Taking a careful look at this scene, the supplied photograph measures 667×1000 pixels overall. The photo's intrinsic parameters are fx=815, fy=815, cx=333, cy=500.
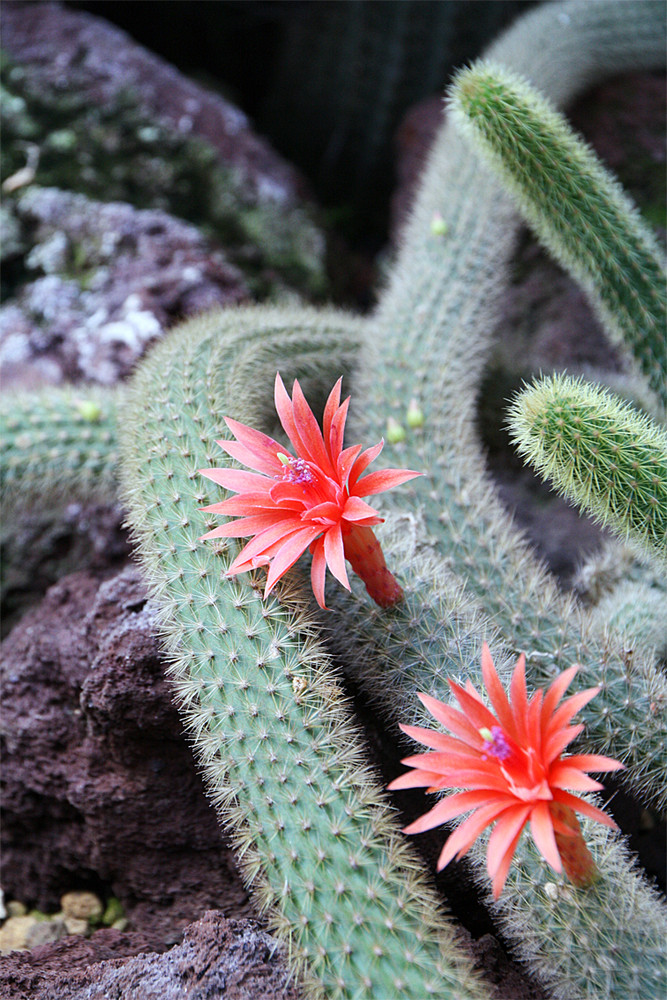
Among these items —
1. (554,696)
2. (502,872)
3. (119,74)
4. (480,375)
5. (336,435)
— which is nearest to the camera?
(502,872)

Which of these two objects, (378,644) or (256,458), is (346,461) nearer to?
(256,458)

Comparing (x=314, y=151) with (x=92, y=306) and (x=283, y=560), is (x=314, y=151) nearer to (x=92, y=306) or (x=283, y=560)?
(x=92, y=306)

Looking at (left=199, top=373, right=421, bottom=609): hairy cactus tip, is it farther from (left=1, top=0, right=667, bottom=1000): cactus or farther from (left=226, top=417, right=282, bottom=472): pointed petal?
(left=1, top=0, right=667, bottom=1000): cactus

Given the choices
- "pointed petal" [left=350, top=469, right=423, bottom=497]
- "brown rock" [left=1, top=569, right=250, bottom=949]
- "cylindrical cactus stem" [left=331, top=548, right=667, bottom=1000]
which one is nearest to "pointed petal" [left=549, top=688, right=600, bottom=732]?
"cylindrical cactus stem" [left=331, top=548, right=667, bottom=1000]

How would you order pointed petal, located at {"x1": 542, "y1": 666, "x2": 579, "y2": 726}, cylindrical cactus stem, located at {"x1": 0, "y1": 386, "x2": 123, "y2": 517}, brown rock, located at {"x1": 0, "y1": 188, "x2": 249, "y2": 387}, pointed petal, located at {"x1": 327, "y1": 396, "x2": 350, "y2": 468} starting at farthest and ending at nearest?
1. brown rock, located at {"x1": 0, "y1": 188, "x2": 249, "y2": 387}
2. cylindrical cactus stem, located at {"x1": 0, "y1": 386, "x2": 123, "y2": 517}
3. pointed petal, located at {"x1": 327, "y1": 396, "x2": 350, "y2": 468}
4. pointed petal, located at {"x1": 542, "y1": 666, "x2": 579, "y2": 726}

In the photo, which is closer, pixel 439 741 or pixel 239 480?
pixel 439 741

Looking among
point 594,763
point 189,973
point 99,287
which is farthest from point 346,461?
point 99,287
